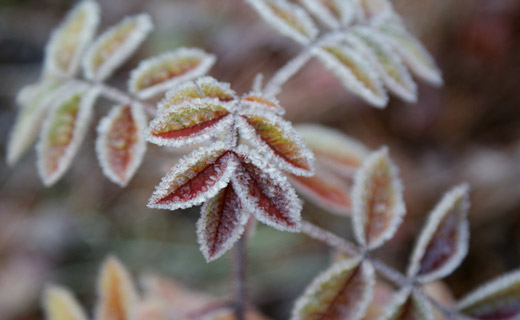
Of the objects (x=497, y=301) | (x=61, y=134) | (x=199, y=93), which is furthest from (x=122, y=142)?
(x=497, y=301)

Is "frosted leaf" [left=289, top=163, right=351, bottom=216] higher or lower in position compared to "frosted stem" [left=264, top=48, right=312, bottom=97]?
lower

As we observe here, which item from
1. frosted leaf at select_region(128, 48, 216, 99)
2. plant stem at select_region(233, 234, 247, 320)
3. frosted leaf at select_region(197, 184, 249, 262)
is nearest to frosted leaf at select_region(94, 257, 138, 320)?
plant stem at select_region(233, 234, 247, 320)

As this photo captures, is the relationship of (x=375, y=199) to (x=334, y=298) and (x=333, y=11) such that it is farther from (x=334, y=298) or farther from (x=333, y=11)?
(x=333, y=11)

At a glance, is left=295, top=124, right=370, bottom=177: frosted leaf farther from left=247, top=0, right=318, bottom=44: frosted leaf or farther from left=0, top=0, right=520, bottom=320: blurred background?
left=0, top=0, right=520, bottom=320: blurred background

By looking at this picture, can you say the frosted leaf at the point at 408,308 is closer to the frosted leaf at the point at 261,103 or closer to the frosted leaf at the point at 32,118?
the frosted leaf at the point at 261,103

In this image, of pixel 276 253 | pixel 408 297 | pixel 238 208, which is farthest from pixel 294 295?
pixel 238 208

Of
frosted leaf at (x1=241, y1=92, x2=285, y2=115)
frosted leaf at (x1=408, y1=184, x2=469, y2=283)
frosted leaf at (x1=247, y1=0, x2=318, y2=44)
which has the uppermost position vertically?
frosted leaf at (x1=247, y1=0, x2=318, y2=44)
